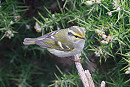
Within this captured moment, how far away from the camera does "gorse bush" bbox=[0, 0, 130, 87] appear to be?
141cm

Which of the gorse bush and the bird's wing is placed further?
the bird's wing

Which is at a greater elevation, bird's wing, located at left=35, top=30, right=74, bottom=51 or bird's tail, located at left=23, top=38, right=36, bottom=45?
bird's tail, located at left=23, top=38, right=36, bottom=45

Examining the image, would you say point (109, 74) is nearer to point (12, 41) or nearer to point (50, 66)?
point (50, 66)

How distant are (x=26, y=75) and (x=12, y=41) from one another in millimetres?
371

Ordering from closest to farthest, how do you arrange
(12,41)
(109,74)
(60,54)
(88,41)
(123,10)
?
(123,10), (88,41), (109,74), (60,54), (12,41)

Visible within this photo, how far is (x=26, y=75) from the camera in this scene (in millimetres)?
2043

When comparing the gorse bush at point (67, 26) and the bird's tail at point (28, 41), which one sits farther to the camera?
the bird's tail at point (28, 41)

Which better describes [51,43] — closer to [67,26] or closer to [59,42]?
[59,42]

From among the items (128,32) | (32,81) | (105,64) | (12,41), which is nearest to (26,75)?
(32,81)

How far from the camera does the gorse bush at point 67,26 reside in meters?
1.41

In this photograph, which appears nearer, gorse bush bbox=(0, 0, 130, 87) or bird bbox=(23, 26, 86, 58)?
gorse bush bbox=(0, 0, 130, 87)

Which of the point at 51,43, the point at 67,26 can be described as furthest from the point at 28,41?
the point at 67,26

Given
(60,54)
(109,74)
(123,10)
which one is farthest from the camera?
(60,54)

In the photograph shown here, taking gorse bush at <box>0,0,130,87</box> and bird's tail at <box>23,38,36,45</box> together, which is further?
bird's tail at <box>23,38,36,45</box>
